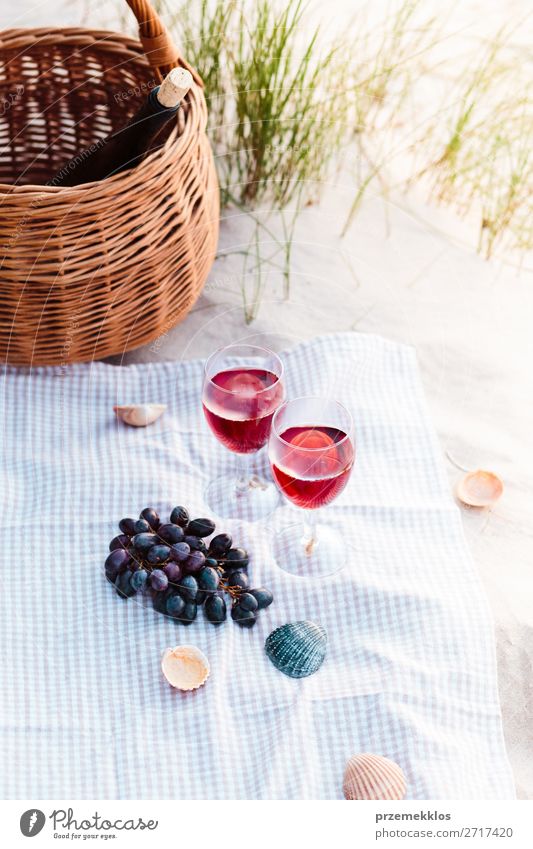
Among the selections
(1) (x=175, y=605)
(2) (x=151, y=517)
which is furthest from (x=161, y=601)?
(2) (x=151, y=517)

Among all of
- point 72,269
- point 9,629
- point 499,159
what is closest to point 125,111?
point 72,269

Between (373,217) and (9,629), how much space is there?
121cm

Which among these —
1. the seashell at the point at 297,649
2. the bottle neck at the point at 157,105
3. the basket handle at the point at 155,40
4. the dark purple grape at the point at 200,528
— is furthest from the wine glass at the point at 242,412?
the basket handle at the point at 155,40

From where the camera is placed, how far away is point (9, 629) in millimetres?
1195

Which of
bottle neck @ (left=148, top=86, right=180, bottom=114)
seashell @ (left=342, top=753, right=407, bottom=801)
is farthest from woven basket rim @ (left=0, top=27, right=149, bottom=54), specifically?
seashell @ (left=342, top=753, right=407, bottom=801)

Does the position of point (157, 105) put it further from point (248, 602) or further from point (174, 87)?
point (248, 602)

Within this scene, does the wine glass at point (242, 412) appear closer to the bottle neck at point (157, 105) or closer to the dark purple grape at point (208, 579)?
the dark purple grape at point (208, 579)

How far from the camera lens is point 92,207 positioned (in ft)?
4.07

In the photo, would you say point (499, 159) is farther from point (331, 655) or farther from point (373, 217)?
point (331, 655)

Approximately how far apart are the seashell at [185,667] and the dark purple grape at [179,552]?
0.12 m

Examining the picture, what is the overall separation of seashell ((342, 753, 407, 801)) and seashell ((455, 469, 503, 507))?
522mm

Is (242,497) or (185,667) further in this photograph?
(242,497)

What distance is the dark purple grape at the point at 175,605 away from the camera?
46.0 inches

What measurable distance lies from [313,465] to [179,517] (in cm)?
27
